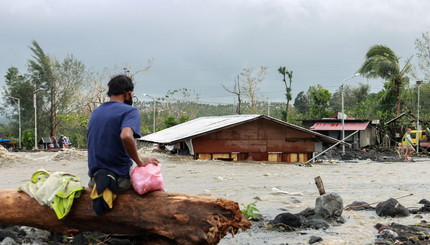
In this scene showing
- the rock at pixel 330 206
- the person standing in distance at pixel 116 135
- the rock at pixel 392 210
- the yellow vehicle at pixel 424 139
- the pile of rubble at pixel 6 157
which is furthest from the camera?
the yellow vehicle at pixel 424 139

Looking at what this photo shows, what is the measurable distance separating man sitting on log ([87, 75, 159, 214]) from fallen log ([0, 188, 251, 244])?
0.29 metres

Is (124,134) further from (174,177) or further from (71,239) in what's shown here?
(174,177)

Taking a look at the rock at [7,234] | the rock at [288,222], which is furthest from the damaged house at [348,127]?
the rock at [7,234]

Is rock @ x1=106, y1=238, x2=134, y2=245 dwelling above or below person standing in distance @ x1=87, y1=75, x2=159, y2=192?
below

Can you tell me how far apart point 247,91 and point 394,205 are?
175 ft

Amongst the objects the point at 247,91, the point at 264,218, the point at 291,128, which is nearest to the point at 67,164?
the point at 291,128

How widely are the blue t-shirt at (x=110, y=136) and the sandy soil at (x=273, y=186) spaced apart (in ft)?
8.18

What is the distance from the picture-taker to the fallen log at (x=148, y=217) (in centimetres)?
587

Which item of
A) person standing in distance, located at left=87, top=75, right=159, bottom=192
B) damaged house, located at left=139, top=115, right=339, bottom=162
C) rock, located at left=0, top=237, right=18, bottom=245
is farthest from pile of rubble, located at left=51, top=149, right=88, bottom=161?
person standing in distance, located at left=87, top=75, right=159, bottom=192

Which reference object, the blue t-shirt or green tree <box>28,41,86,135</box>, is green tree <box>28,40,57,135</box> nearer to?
green tree <box>28,41,86,135</box>

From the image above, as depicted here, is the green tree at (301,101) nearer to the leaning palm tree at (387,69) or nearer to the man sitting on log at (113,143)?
the leaning palm tree at (387,69)

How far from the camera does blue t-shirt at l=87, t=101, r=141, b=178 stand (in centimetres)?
585

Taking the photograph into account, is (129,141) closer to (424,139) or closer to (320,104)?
(424,139)

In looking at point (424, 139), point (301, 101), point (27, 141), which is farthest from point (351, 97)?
point (27, 141)
